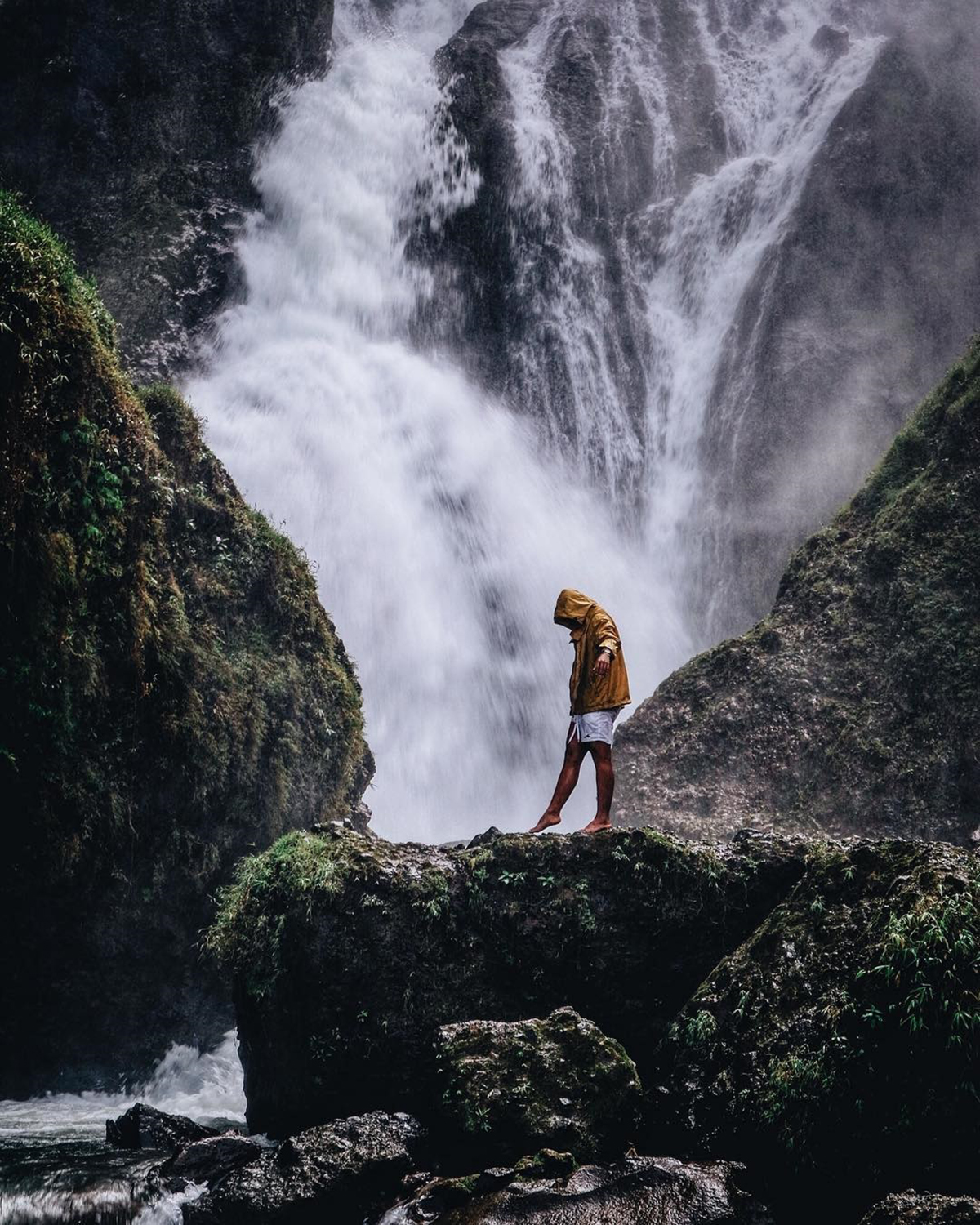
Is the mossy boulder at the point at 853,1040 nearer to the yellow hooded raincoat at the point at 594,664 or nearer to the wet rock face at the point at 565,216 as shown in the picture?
the yellow hooded raincoat at the point at 594,664

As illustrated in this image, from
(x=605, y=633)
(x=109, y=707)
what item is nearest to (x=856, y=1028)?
(x=605, y=633)

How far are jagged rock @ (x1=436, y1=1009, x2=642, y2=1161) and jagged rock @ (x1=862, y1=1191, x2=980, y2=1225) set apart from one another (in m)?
1.51

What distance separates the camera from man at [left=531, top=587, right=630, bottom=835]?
22.6 ft

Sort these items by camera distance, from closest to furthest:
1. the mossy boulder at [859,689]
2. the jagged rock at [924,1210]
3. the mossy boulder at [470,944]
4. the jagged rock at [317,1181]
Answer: the jagged rock at [924,1210] → the jagged rock at [317,1181] → the mossy boulder at [470,944] → the mossy boulder at [859,689]

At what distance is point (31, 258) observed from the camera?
748cm

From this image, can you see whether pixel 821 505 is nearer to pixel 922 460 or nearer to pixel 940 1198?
pixel 922 460

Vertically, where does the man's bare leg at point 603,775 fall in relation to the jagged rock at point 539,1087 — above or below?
above

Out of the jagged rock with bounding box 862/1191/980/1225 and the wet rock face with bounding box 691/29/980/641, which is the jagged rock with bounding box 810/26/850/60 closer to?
the wet rock face with bounding box 691/29/980/641

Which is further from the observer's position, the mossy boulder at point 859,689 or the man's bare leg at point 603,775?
the mossy boulder at point 859,689

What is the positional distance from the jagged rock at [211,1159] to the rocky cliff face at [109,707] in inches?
114

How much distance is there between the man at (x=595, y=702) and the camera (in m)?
6.90

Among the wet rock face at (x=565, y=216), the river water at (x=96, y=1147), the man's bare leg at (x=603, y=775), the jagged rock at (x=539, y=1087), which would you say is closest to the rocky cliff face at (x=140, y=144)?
the wet rock face at (x=565, y=216)

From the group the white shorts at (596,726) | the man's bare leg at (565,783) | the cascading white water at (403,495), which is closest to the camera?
the man's bare leg at (565,783)

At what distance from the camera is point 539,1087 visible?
518 centimetres
